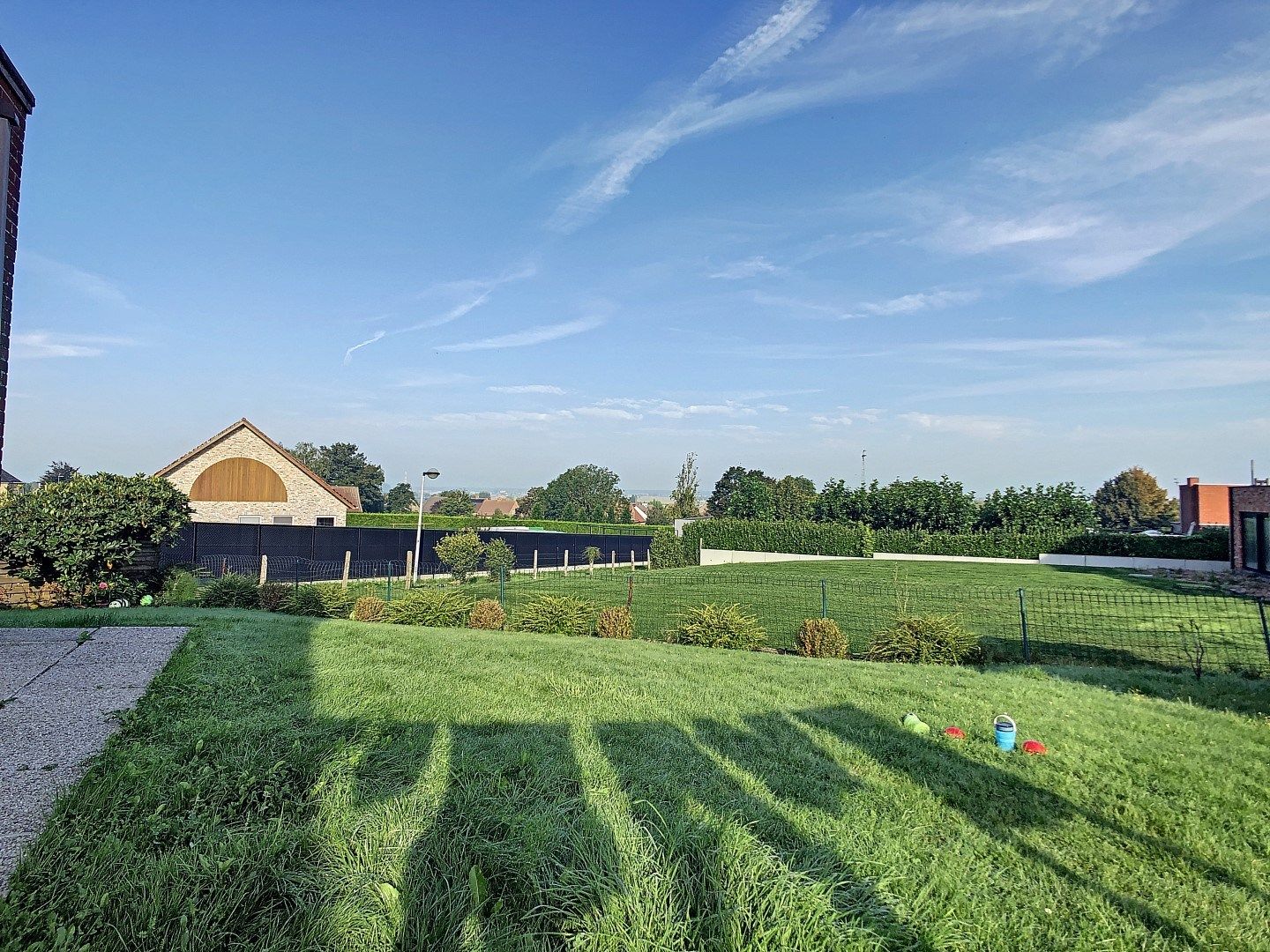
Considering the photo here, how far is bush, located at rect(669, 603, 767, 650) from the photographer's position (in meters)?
9.16

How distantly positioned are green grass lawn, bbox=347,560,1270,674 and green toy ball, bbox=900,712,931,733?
4342mm

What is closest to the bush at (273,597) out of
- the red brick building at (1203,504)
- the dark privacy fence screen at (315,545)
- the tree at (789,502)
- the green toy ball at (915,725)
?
the dark privacy fence screen at (315,545)

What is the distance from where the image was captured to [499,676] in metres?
5.57

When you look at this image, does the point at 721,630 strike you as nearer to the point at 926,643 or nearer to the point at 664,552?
the point at 926,643

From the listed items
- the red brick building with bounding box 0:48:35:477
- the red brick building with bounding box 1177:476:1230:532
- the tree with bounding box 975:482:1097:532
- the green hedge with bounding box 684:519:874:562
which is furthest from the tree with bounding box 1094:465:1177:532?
the red brick building with bounding box 0:48:35:477

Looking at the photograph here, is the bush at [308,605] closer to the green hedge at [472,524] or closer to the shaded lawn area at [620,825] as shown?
the shaded lawn area at [620,825]

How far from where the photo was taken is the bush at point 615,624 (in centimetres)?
952

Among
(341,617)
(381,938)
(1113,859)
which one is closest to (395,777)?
(381,938)

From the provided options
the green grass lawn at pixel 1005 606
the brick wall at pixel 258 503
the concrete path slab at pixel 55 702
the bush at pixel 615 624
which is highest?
the brick wall at pixel 258 503

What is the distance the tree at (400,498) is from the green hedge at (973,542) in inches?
2631

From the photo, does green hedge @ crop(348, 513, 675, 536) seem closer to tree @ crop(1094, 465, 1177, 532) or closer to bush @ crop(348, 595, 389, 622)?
bush @ crop(348, 595, 389, 622)

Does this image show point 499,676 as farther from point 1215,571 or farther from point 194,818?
point 1215,571

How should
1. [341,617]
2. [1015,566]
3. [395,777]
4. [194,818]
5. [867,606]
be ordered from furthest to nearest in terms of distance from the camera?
[1015,566], [867,606], [341,617], [395,777], [194,818]

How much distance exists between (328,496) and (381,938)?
2888 centimetres
